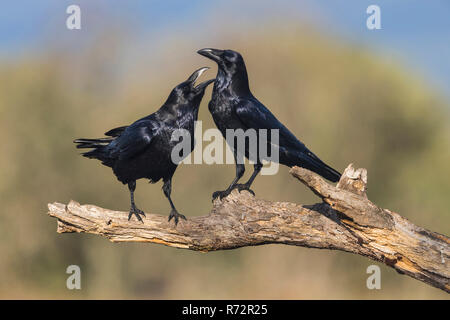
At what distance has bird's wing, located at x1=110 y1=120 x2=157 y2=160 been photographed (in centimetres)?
570

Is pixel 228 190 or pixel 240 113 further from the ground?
pixel 240 113

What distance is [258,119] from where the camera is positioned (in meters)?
5.90

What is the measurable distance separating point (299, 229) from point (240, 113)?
1.38 meters

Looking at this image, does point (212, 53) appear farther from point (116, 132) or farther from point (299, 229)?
point (299, 229)

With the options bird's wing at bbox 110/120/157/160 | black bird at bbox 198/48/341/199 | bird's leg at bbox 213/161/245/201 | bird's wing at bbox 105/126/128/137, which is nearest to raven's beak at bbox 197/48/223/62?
black bird at bbox 198/48/341/199

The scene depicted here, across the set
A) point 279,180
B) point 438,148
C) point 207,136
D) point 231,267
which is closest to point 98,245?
point 231,267

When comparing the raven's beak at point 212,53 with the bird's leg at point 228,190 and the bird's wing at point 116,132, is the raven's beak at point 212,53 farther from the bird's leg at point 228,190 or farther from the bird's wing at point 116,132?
the bird's wing at point 116,132

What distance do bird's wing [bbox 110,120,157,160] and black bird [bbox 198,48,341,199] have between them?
733 mm

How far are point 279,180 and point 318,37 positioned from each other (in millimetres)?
4134

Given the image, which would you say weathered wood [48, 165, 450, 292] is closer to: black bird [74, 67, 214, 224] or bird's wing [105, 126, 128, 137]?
black bird [74, 67, 214, 224]

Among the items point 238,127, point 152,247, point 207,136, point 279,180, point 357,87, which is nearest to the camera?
point 238,127

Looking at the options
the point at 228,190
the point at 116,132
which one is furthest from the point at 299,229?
the point at 116,132

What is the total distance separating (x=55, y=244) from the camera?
40.2 ft

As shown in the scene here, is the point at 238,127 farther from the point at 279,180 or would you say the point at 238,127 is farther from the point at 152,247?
the point at 152,247
